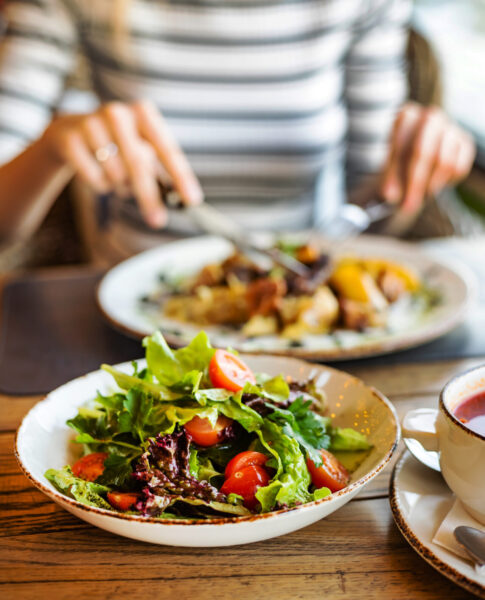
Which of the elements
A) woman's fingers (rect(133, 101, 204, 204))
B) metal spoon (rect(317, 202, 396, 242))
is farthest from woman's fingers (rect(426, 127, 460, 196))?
woman's fingers (rect(133, 101, 204, 204))

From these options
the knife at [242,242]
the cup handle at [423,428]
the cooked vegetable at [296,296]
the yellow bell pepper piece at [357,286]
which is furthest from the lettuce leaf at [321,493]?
the knife at [242,242]

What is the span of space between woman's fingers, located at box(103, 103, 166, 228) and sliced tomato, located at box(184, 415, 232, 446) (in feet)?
3.01

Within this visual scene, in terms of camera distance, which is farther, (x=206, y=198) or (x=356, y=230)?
(x=206, y=198)

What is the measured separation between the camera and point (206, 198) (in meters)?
2.37

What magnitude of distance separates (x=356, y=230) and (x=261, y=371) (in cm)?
93

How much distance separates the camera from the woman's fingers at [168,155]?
5.25 feet

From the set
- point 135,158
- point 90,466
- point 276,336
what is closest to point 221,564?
point 90,466

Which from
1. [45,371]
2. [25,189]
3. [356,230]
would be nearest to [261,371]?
[45,371]

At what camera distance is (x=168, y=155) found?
161cm

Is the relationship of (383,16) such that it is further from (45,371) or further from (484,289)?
(45,371)

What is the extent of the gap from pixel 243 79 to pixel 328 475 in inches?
69.5

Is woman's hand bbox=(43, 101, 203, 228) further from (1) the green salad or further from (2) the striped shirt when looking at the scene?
(1) the green salad

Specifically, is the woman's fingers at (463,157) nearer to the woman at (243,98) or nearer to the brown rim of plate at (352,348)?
the woman at (243,98)

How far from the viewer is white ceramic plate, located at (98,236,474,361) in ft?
4.04
